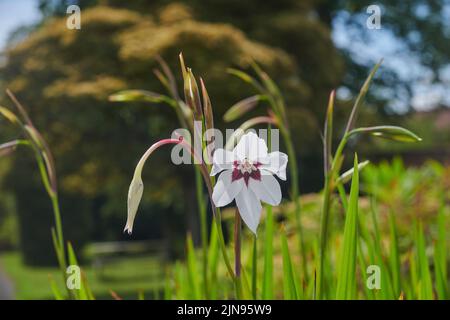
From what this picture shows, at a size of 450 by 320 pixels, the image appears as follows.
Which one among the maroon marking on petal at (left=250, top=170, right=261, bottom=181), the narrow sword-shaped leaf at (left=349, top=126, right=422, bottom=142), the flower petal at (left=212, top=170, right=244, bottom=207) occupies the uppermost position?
the narrow sword-shaped leaf at (left=349, top=126, right=422, bottom=142)

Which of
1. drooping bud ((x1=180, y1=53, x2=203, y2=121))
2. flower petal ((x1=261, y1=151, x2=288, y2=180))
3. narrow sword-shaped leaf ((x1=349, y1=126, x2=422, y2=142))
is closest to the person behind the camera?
flower petal ((x1=261, y1=151, x2=288, y2=180))

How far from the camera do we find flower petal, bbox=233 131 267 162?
3.54 ft

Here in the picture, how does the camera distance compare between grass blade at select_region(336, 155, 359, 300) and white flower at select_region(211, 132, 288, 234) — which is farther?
grass blade at select_region(336, 155, 359, 300)

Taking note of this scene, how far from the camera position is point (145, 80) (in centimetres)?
990

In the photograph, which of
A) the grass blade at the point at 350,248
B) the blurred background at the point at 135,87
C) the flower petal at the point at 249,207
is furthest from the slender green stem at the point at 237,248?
the blurred background at the point at 135,87

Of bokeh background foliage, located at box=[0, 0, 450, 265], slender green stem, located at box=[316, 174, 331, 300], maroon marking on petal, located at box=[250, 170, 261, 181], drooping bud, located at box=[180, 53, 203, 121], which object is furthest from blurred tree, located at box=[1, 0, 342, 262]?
maroon marking on petal, located at box=[250, 170, 261, 181]

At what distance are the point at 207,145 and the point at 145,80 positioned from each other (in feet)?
29.0

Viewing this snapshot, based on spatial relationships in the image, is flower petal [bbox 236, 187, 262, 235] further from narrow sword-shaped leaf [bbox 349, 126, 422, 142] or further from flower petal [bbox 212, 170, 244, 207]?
narrow sword-shaped leaf [bbox 349, 126, 422, 142]

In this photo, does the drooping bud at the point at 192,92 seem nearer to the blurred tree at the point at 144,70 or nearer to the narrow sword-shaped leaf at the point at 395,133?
the narrow sword-shaped leaf at the point at 395,133

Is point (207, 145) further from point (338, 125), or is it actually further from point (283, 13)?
point (338, 125)

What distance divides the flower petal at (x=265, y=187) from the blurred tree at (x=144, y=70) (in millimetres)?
8178

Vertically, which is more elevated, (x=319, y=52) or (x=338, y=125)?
(x=319, y=52)

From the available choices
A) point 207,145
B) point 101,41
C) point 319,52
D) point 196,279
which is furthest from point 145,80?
point 207,145

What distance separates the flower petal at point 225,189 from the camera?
1077 millimetres
